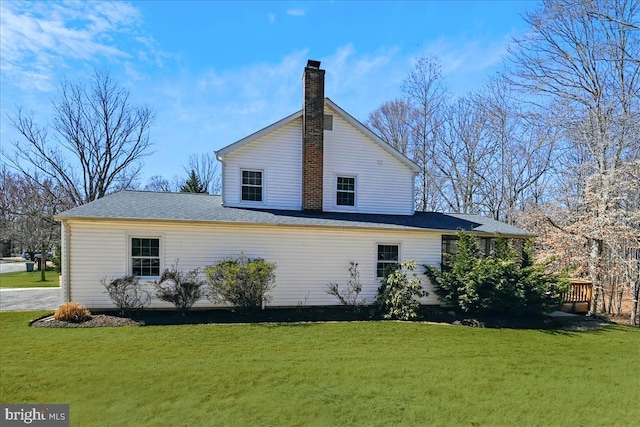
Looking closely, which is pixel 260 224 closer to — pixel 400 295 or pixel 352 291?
pixel 352 291

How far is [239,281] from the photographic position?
1101 cm

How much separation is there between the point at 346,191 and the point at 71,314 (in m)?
9.98

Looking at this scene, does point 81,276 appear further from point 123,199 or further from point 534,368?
point 534,368

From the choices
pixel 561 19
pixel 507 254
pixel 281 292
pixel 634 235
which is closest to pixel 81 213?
pixel 281 292

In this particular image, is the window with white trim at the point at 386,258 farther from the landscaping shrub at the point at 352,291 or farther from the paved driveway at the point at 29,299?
the paved driveway at the point at 29,299

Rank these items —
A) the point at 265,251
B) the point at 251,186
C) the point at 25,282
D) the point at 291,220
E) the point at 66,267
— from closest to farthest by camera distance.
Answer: the point at 66,267 → the point at 265,251 → the point at 291,220 → the point at 251,186 → the point at 25,282

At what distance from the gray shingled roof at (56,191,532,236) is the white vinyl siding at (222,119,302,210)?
54 centimetres

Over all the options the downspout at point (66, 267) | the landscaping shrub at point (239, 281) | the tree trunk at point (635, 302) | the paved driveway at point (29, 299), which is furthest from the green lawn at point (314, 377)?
the tree trunk at point (635, 302)

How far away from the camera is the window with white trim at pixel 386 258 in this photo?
13.2 metres

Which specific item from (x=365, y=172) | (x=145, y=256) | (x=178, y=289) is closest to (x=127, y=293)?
(x=145, y=256)

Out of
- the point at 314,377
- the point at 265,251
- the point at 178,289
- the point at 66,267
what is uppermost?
the point at 265,251

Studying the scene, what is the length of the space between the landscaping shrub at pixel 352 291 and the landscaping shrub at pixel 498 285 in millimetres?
2979

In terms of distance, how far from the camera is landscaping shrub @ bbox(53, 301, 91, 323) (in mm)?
9773

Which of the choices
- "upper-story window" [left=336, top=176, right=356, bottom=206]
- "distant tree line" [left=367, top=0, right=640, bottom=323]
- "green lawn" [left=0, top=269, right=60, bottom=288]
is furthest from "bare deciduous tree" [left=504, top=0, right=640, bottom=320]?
"green lawn" [left=0, top=269, right=60, bottom=288]
